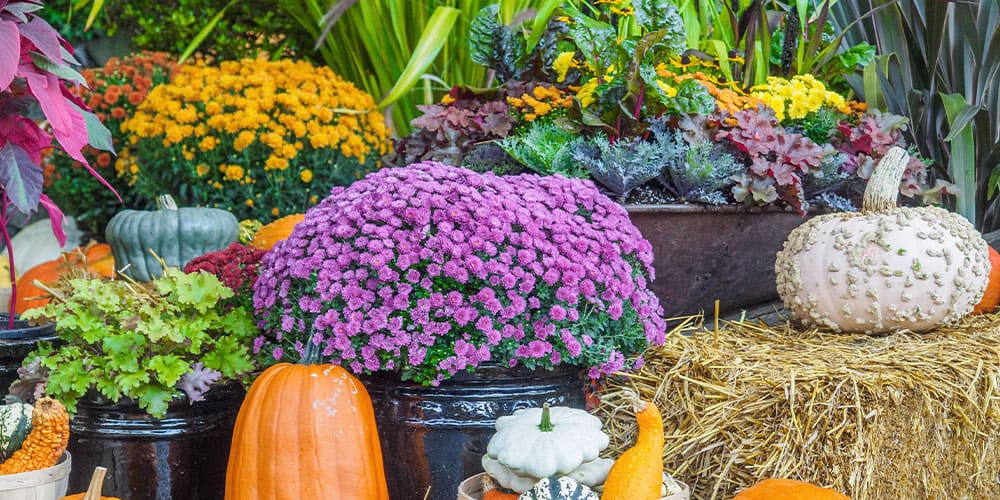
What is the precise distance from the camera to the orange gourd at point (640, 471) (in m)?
1.37

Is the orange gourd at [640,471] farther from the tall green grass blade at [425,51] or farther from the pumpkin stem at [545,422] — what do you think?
the tall green grass blade at [425,51]

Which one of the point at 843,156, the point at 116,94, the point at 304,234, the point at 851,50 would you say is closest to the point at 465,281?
the point at 304,234

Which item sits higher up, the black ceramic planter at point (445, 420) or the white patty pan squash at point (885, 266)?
the white patty pan squash at point (885, 266)

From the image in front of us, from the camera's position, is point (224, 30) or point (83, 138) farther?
point (224, 30)

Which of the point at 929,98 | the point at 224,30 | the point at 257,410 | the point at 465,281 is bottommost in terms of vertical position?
the point at 257,410

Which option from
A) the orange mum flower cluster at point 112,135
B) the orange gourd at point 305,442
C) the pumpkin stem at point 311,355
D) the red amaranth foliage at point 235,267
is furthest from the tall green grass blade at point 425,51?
the orange mum flower cluster at point 112,135

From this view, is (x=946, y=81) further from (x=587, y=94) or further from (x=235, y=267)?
(x=235, y=267)

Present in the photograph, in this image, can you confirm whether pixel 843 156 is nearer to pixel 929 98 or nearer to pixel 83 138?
pixel 929 98

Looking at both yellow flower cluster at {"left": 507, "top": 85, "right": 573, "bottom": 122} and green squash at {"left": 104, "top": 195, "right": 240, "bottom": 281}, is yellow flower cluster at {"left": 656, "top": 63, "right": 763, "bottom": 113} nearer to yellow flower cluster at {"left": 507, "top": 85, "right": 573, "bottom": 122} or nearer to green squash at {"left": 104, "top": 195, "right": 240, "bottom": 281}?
yellow flower cluster at {"left": 507, "top": 85, "right": 573, "bottom": 122}

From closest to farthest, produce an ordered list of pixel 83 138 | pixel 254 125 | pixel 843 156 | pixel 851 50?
pixel 83 138 → pixel 843 156 → pixel 851 50 → pixel 254 125

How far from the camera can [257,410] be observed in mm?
1653

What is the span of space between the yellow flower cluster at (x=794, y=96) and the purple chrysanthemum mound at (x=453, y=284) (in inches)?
38.8

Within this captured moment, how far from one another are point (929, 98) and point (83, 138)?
247cm

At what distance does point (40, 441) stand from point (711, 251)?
5.01 ft
